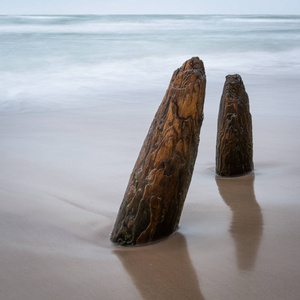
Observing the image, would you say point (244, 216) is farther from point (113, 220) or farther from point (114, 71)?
point (114, 71)

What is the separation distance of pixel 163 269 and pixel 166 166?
507mm

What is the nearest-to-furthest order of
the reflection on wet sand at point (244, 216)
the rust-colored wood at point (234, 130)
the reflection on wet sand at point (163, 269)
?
the reflection on wet sand at point (163, 269) → the reflection on wet sand at point (244, 216) → the rust-colored wood at point (234, 130)

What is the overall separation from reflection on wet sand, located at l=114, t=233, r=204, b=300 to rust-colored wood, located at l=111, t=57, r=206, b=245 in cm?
8

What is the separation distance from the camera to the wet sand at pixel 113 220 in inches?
82.4

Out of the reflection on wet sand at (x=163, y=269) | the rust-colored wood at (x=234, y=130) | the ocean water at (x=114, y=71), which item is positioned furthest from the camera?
the ocean water at (x=114, y=71)

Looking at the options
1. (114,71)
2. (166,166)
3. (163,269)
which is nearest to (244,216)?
(166,166)

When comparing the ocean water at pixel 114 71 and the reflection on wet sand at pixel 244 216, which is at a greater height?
Result: the ocean water at pixel 114 71

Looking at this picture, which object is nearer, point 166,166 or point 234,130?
point 166,166

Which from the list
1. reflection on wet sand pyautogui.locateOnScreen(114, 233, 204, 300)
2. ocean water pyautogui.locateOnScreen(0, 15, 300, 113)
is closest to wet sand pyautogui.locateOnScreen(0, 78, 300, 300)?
reflection on wet sand pyautogui.locateOnScreen(114, 233, 204, 300)

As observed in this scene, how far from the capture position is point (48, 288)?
209cm

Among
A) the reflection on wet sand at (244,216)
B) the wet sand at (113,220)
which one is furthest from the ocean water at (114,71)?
the reflection on wet sand at (244,216)

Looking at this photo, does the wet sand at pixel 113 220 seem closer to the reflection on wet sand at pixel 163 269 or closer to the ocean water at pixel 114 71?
the reflection on wet sand at pixel 163 269

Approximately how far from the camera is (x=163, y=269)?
2229mm

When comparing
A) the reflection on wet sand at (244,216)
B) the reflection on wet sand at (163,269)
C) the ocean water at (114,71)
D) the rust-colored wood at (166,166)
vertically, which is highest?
the ocean water at (114,71)
